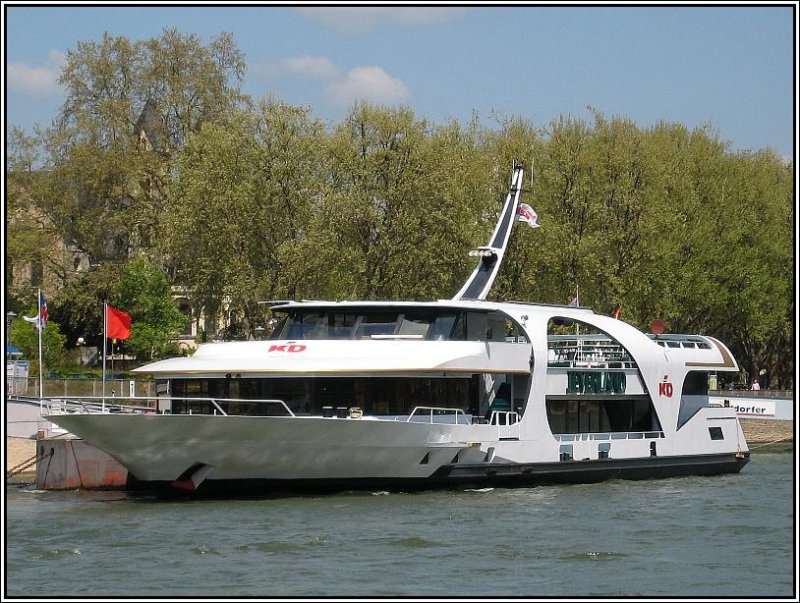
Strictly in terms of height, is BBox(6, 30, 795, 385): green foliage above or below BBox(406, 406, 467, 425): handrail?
above

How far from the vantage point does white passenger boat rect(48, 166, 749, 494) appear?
95.5 feet

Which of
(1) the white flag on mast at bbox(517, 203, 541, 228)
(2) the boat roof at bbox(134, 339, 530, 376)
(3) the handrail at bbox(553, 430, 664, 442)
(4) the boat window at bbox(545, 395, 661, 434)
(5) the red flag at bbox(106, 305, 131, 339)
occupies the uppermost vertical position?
(1) the white flag on mast at bbox(517, 203, 541, 228)

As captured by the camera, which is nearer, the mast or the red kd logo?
the red kd logo

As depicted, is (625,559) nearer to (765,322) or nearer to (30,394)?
(30,394)

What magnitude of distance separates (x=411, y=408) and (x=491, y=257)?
7651 mm

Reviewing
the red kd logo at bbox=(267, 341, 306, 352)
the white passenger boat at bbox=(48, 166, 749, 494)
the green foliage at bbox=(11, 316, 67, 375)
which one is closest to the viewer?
the white passenger boat at bbox=(48, 166, 749, 494)

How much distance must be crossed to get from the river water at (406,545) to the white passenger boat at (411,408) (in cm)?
71

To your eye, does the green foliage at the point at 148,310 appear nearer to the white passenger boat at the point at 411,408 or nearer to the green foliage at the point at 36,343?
the green foliage at the point at 36,343

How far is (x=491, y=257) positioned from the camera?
3831cm

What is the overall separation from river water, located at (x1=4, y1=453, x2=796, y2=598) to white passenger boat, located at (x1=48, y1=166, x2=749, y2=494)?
71 centimetres

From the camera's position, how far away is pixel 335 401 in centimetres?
3120

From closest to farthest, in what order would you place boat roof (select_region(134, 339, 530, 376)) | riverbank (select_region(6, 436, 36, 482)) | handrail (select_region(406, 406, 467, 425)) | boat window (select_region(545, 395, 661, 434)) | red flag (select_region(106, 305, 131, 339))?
boat roof (select_region(134, 339, 530, 376)) < handrail (select_region(406, 406, 467, 425)) < boat window (select_region(545, 395, 661, 434)) < riverbank (select_region(6, 436, 36, 482)) < red flag (select_region(106, 305, 131, 339))

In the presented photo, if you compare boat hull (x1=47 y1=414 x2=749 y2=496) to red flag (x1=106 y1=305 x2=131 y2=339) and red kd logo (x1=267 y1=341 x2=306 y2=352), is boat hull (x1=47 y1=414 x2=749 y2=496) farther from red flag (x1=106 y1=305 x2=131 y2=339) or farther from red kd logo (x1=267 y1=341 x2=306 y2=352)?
red flag (x1=106 y1=305 x2=131 y2=339)

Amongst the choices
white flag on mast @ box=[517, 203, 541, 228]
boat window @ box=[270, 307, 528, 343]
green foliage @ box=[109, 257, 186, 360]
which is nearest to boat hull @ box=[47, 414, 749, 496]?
boat window @ box=[270, 307, 528, 343]
